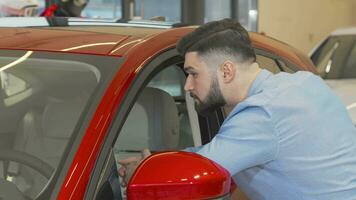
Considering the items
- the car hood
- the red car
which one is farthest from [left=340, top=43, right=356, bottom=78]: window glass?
the red car

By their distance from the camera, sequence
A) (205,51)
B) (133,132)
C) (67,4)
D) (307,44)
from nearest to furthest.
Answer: (205,51) → (133,132) → (67,4) → (307,44)

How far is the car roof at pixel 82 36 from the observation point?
175cm

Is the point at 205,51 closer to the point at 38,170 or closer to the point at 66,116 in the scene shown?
the point at 66,116

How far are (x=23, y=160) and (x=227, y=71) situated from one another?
0.56 metres

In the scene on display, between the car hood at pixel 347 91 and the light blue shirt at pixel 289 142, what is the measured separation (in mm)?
2299

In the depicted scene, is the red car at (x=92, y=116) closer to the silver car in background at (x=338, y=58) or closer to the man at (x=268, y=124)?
the man at (x=268, y=124)

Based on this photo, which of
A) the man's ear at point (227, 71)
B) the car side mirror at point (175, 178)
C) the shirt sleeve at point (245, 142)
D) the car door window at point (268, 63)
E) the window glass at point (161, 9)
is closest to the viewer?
the car side mirror at point (175, 178)

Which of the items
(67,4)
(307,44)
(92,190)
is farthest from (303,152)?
(307,44)

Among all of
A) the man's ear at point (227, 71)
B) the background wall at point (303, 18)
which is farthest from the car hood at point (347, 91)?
the background wall at point (303, 18)

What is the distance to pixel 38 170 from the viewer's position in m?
1.55

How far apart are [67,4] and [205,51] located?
3.24 meters

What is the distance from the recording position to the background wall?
943 cm

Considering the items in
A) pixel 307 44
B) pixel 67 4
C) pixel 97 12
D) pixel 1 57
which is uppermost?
pixel 1 57

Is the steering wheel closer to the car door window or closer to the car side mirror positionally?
the car side mirror
